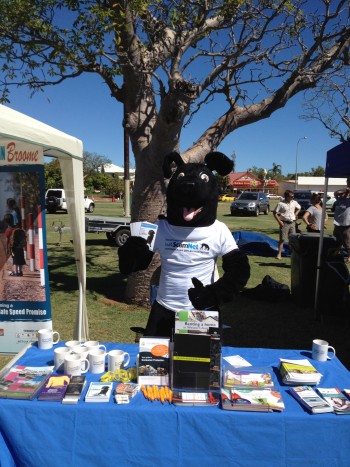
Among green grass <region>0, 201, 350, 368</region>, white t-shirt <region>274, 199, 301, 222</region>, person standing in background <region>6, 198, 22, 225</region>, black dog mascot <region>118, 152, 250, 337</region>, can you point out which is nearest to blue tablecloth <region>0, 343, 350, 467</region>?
black dog mascot <region>118, 152, 250, 337</region>

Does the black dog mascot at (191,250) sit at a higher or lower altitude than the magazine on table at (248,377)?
higher

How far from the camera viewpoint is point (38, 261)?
378cm

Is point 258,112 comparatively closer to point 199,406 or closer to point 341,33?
point 341,33

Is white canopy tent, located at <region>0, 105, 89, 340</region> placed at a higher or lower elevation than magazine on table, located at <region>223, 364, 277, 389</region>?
higher

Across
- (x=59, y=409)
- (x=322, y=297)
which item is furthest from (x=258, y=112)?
(x=59, y=409)

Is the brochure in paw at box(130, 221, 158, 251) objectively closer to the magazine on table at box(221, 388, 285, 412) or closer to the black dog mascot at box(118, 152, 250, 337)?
the black dog mascot at box(118, 152, 250, 337)

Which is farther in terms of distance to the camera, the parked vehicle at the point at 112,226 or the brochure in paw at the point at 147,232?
the parked vehicle at the point at 112,226

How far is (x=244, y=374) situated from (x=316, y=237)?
4.35 metres

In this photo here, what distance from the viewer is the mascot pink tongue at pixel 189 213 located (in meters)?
2.73

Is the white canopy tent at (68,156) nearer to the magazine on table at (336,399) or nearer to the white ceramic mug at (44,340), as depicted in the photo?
the white ceramic mug at (44,340)

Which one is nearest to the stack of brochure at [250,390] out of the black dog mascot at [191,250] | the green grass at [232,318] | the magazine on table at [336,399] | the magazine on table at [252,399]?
the magazine on table at [252,399]

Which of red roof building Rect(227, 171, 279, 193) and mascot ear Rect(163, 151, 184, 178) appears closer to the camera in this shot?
mascot ear Rect(163, 151, 184, 178)

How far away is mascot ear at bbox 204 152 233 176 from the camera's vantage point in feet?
10.2

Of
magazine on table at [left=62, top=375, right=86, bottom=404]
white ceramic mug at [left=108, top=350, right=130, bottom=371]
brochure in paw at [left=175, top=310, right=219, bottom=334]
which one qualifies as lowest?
magazine on table at [left=62, top=375, right=86, bottom=404]
